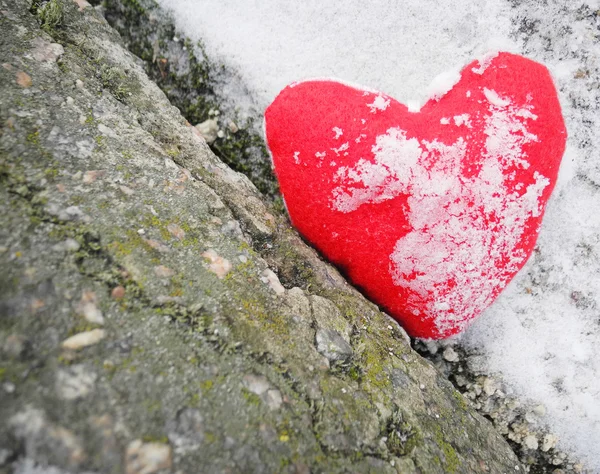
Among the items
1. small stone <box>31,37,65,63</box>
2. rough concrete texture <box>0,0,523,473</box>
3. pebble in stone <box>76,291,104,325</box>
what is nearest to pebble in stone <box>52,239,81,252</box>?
rough concrete texture <box>0,0,523,473</box>

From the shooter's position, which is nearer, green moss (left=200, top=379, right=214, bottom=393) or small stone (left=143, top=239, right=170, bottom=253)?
green moss (left=200, top=379, right=214, bottom=393)

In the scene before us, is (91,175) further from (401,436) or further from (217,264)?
(401,436)

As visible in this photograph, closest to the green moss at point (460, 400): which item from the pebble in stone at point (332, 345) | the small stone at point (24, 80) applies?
the pebble in stone at point (332, 345)

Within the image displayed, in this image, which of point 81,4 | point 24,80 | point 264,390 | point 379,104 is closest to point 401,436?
point 264,390

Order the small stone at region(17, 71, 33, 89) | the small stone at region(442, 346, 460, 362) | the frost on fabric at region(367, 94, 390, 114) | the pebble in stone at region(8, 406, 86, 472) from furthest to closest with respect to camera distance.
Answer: the small stone at region(442, 346, 460, 362), the frost on fabric at region(367, 94, 390, 114), the small stone at region(17, 71, 33, 89), the pebble in stone at region(8, 406, 86, 472)

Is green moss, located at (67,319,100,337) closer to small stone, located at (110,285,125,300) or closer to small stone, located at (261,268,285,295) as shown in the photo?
small stone, located at (110,285,125,300)

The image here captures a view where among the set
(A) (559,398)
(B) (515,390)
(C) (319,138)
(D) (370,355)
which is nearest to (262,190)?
(C) (319,138)
